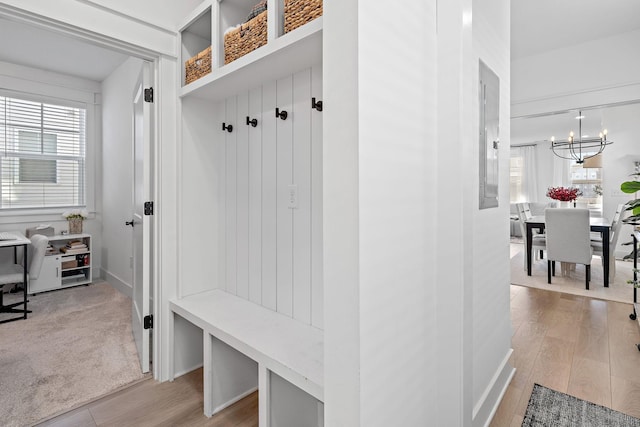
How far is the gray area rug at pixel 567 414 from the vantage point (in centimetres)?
162

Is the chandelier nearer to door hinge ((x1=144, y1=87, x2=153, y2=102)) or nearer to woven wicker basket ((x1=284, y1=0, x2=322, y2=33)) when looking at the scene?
woven wicker basket ((x1=284, y1=0, x2=322, y2=33))

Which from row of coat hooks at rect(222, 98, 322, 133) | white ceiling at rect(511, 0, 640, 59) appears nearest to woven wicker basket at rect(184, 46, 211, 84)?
row of coat hooks at rect(222, 98, 322, 133)

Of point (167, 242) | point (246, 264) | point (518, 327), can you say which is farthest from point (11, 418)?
point (518, 327)

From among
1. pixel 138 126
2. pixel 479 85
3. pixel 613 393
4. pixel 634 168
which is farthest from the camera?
pixel 634 168

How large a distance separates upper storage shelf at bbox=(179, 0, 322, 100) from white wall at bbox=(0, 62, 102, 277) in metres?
3.31

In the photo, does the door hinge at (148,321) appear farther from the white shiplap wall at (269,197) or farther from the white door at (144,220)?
the white shiplap wall at (269,197)

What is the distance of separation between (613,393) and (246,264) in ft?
7.37

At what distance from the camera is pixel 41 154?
Result: 13.7 feet

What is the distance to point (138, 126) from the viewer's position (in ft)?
7.59

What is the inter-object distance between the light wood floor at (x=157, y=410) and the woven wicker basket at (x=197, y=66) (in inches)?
71.9

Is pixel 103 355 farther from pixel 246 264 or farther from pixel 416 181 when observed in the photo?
pixel 416 181

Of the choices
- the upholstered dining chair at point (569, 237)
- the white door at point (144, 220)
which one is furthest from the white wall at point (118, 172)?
the upholstered dining chair at point (569, 237)

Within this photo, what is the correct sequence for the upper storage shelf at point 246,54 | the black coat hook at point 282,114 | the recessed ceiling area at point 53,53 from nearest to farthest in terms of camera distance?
the upper storage shelf at point 246,54 → the black coat hook at point 282,114 → the recessed ceiling area at point 53,53

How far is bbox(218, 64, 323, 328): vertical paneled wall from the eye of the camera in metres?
1.66
